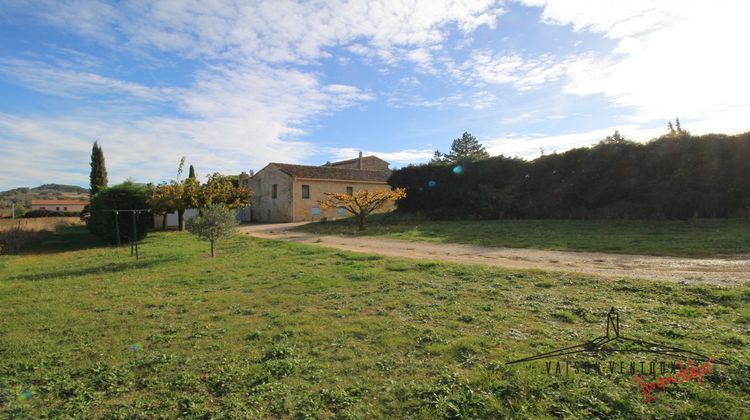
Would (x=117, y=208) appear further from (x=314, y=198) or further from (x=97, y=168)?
(x=97, y=168)

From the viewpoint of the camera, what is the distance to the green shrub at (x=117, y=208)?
17844 millimetres

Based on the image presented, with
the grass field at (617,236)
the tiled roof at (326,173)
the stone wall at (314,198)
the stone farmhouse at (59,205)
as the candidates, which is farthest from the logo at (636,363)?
the stone farmhouse at (59,205)

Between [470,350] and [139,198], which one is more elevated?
[139,198]

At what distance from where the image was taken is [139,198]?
18906 millimetres

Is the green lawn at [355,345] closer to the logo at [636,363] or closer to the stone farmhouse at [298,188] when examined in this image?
the logo at [636,363]

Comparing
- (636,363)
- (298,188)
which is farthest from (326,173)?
(636,363)

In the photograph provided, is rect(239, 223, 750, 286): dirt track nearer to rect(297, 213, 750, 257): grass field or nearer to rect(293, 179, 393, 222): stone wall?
rect(297, 213, 750, 257): grass field

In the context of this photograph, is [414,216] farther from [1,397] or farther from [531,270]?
[1,397]

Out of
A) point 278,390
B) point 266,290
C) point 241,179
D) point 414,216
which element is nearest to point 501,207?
point 414,216

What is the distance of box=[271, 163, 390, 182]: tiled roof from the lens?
29416 mm

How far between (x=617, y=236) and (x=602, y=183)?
259 inches

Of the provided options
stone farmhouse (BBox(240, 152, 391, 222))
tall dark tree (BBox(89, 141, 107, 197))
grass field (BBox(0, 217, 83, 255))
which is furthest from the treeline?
tall dark tree (BBox(89, 141, 107, 197))

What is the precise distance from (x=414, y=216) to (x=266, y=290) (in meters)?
16.4

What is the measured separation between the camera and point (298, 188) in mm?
28625
